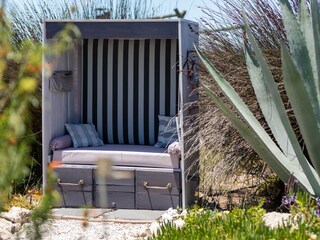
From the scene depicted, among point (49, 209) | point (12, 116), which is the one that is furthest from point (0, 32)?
point (49, 209)

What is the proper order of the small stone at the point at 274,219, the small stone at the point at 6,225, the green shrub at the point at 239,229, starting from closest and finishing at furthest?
the green shrub at the point at 239,229 → the small stone at the point at 274,219 → the small stone at the point at 6,225

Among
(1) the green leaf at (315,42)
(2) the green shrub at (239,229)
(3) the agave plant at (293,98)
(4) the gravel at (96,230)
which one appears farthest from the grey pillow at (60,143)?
(1) the green leaf at (315,42)

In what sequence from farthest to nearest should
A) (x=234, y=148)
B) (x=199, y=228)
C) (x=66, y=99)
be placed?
(x=66, y=99), (x=234, y=148), (x=199, y=228)

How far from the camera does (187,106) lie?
6.76 meters

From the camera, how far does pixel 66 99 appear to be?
26.3 feet

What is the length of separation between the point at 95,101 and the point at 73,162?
3.95 ft

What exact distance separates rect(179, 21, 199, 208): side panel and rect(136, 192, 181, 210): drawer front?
13 centimetres

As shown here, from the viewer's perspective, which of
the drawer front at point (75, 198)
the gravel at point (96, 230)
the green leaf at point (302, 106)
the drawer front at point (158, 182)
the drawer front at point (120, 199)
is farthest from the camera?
the drawer front at point (75, 198)

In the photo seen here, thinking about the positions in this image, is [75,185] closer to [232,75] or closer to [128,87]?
[128,87]

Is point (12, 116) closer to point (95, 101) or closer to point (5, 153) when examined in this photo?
point (5, 153)

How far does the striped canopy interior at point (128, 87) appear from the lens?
796 cm

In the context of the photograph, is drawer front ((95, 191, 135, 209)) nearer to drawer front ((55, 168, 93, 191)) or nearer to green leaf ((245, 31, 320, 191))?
drawer front ((55, 168, 93, 191))

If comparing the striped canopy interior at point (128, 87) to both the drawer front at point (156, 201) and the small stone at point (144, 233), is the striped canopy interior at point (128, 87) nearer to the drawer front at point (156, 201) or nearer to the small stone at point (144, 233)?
the drawer front at point (156, 201)

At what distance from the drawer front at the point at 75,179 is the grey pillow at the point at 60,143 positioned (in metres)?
0.24
